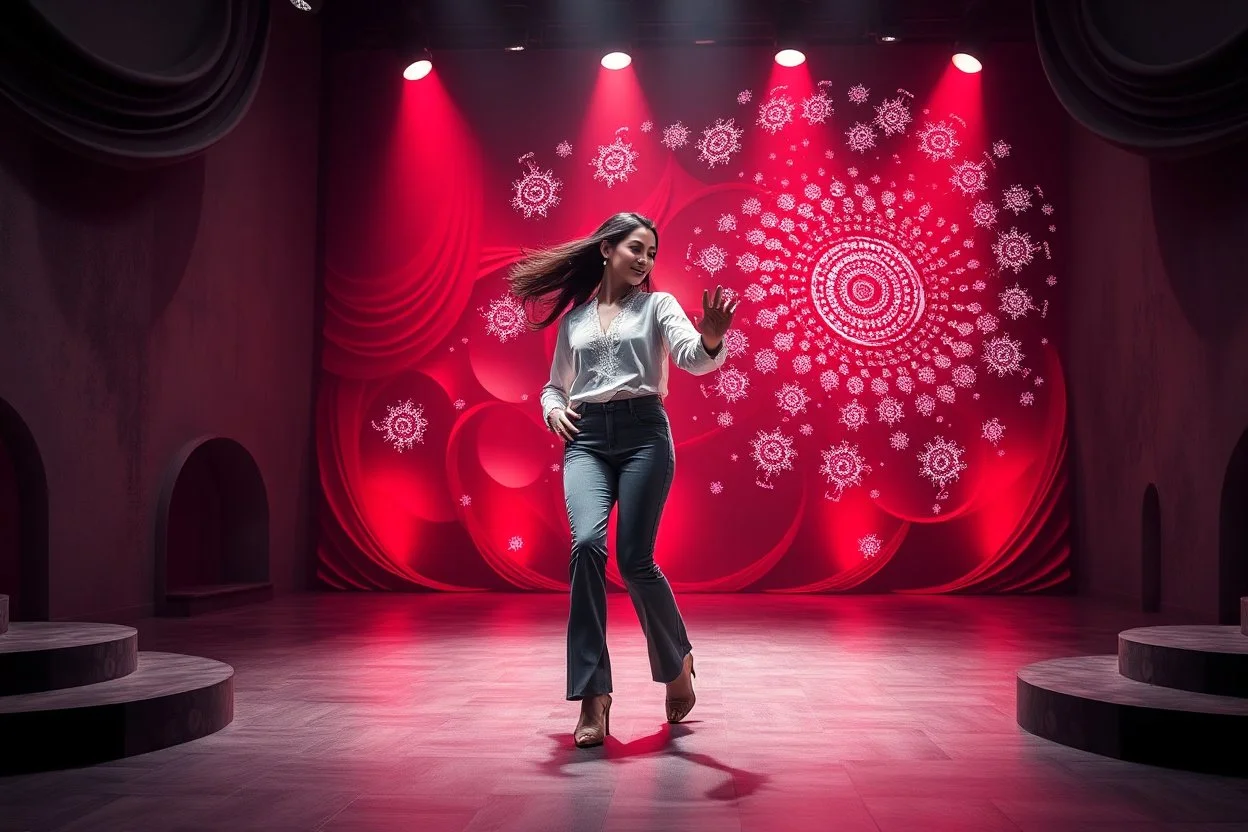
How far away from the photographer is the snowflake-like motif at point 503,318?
7609 mm

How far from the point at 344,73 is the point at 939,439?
15.6 feet

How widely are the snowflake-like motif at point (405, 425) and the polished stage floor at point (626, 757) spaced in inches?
108

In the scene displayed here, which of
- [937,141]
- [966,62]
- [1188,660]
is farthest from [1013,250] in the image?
[1188,660]

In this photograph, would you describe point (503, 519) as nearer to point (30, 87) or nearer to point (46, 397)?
point (46, 397)

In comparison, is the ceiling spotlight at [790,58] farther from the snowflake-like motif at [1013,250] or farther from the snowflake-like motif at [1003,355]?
the snowflake-like motif at [1003,355]

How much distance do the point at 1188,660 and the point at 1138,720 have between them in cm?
40

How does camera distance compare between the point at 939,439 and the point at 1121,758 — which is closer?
the point at 1121,758

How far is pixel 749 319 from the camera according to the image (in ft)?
24.6

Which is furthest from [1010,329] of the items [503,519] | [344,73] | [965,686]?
[344,73]

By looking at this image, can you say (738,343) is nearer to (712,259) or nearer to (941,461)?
(712,259)

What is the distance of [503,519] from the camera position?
7508 mm

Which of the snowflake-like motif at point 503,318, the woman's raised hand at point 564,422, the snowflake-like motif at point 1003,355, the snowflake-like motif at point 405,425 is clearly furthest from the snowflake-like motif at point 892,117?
the woman's raised hand at point 564,422

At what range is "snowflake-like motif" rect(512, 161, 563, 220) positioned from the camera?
7727 mm

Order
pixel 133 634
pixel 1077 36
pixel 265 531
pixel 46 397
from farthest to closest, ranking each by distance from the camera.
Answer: pixel 265 531, pixel 1077 36, pixel 46 397, pixel 133 634
